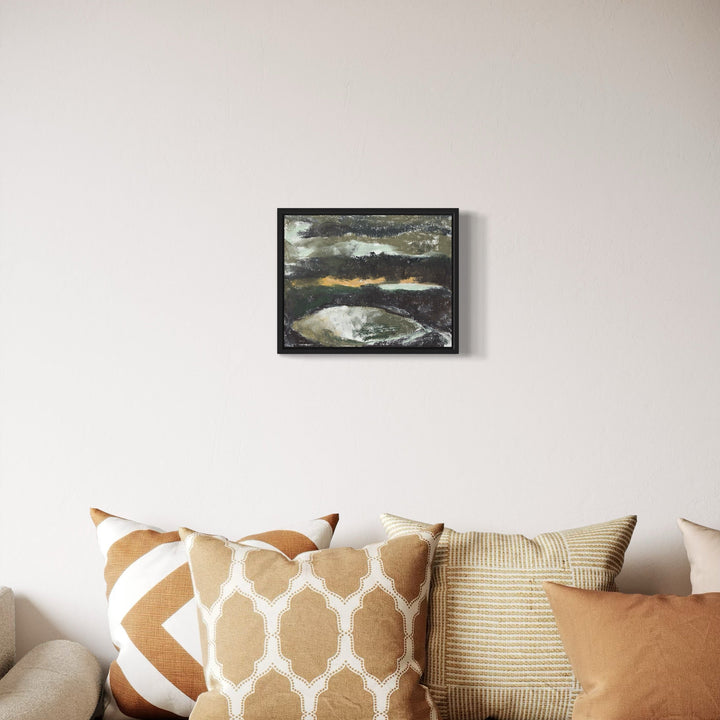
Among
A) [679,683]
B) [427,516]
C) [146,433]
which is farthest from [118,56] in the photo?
[679,683]

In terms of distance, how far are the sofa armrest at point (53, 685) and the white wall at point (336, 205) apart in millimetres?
143

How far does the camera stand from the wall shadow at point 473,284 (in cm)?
191

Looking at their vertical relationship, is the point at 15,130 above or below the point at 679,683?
above

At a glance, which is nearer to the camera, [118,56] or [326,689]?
[326,689]

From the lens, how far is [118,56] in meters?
1.92

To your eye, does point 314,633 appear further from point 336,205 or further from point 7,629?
point 336,205

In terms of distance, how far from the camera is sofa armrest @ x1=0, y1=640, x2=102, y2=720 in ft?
4.75

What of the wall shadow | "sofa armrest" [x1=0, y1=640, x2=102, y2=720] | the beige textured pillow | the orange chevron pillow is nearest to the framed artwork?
the wall shadow

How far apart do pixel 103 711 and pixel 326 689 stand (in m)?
0.68

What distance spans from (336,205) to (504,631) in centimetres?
114

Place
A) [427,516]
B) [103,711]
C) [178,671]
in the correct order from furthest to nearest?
[427,516] → [103,711] → [178,671]

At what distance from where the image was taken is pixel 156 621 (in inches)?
63.7

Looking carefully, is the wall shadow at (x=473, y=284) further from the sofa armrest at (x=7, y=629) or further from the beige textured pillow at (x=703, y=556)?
the sofa armrest at (x=7, y=629)

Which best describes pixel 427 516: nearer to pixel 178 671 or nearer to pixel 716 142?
pixel 178 671
